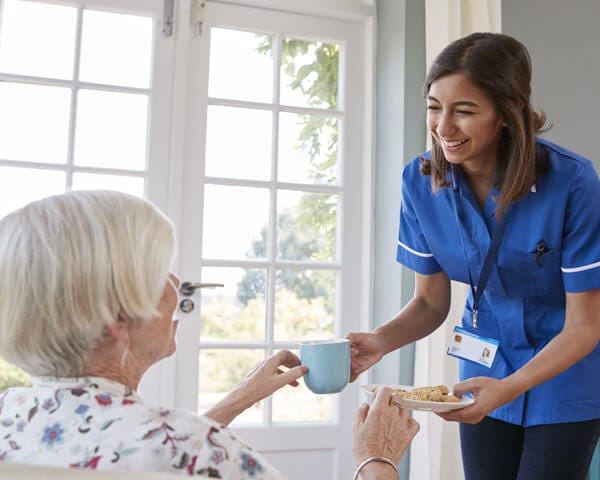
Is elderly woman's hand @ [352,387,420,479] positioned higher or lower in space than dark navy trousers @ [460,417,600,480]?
higher

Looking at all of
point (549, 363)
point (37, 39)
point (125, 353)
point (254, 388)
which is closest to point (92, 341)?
point (125, 353)

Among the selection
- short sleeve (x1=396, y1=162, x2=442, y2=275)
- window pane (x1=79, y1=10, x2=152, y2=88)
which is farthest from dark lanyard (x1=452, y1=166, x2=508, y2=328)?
window pane (x1=79, y1=10, x2=152, y2=88)

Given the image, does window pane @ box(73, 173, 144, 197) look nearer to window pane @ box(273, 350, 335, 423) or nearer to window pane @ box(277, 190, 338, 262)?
window pane @ box(277, 190, 338, 262)

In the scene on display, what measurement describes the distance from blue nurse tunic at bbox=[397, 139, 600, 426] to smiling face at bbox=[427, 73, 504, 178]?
9 cm

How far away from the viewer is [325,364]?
123 centimetres

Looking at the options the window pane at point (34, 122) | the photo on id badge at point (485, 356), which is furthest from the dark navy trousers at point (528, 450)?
the window pane at point (34, 122)

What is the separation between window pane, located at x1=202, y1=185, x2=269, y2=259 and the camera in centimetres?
258

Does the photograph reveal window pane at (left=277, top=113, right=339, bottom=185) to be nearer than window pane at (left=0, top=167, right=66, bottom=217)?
No

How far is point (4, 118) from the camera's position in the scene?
240cm

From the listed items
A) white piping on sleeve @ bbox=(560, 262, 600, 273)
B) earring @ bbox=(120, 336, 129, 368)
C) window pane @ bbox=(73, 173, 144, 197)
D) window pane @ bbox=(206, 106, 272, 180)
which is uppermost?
window pane @ bbox=(206, 106, 272, 180)

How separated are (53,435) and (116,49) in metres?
2.08

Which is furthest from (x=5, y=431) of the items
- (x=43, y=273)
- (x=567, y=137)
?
(x=567, y=137)

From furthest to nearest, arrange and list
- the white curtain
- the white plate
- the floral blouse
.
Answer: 1. the white curtain
2. the white plate
3. the floral blouse

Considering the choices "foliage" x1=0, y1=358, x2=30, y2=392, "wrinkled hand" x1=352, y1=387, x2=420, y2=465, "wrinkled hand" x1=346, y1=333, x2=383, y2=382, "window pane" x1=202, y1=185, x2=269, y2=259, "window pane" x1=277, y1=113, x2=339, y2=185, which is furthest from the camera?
"window pane" x1=277, y1=113, x2=339, y2=185
